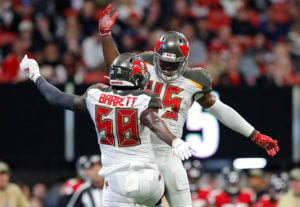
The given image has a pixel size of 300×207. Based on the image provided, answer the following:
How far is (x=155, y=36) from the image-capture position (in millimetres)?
14766

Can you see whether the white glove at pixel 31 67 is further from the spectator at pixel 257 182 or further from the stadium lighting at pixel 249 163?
the stadium lighting at pixel 249 163

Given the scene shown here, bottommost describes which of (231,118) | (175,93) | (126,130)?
(231,118)

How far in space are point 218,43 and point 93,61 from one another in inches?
87.5

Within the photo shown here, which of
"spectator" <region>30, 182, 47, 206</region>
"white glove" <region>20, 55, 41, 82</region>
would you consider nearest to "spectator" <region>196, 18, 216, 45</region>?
"spectator" <region>30, 182, 47, 206</region>

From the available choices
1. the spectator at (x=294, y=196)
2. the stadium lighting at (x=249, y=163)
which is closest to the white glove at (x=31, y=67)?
the spectator at (x=294, y=196)

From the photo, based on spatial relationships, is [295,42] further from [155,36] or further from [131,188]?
[131,188]

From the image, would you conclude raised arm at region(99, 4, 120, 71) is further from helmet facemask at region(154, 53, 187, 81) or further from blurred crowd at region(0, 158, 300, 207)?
blurred crowd at region(0, 158, 300, 207)

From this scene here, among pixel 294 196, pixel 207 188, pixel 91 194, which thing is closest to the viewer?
pixel 91 194

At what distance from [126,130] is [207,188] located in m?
6.38

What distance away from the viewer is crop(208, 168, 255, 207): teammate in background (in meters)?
12.4

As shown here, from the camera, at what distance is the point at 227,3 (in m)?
16.4

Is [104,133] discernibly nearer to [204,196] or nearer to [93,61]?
[204,196]

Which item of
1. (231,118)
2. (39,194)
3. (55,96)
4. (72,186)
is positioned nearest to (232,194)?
(72,186)

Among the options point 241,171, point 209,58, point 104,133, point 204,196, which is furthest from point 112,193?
point 209,58
